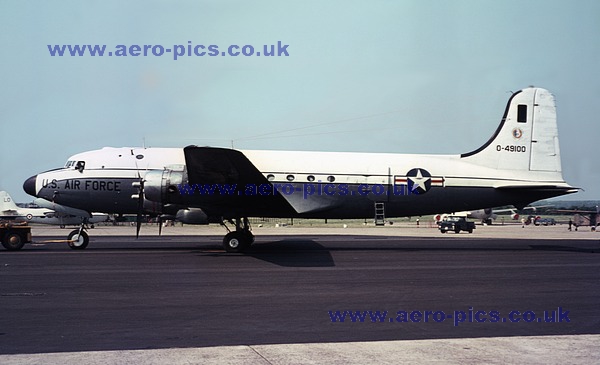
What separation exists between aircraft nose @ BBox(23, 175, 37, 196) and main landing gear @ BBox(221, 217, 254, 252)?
8.86m

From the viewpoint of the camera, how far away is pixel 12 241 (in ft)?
76.0

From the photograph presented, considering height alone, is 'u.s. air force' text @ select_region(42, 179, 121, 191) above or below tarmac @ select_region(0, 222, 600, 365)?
above

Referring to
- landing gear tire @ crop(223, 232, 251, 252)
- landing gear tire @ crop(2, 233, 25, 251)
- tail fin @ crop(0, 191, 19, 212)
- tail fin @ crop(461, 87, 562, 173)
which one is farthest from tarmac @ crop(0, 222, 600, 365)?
tail fin @ crop(0, 191, 19, 212)

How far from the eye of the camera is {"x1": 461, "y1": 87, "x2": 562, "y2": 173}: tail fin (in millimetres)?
25297

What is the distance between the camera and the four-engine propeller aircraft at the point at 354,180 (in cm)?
2322

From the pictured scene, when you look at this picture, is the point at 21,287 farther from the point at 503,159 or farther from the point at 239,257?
the point at 503,159

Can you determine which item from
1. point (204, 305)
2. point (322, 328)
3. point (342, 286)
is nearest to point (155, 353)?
point (322, 328)

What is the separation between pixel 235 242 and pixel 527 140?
13.8 metres

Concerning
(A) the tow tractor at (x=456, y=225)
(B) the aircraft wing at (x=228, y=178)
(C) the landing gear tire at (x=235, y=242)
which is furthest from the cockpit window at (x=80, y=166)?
(A) the tow tractor at (x=456, y=225)

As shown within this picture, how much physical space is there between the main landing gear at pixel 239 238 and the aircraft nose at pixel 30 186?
8.86m

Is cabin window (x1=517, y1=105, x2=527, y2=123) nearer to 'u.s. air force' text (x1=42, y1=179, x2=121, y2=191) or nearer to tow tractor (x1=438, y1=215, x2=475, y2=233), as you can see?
'u.s. air force' text (x1=42, y1=179, x2=121, y2=191)

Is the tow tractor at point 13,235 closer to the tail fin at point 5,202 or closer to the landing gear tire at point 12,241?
the landing gear tire at point 12,241

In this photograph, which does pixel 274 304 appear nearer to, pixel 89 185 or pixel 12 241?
pixel 89 185

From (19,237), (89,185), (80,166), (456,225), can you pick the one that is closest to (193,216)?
(89,185)
